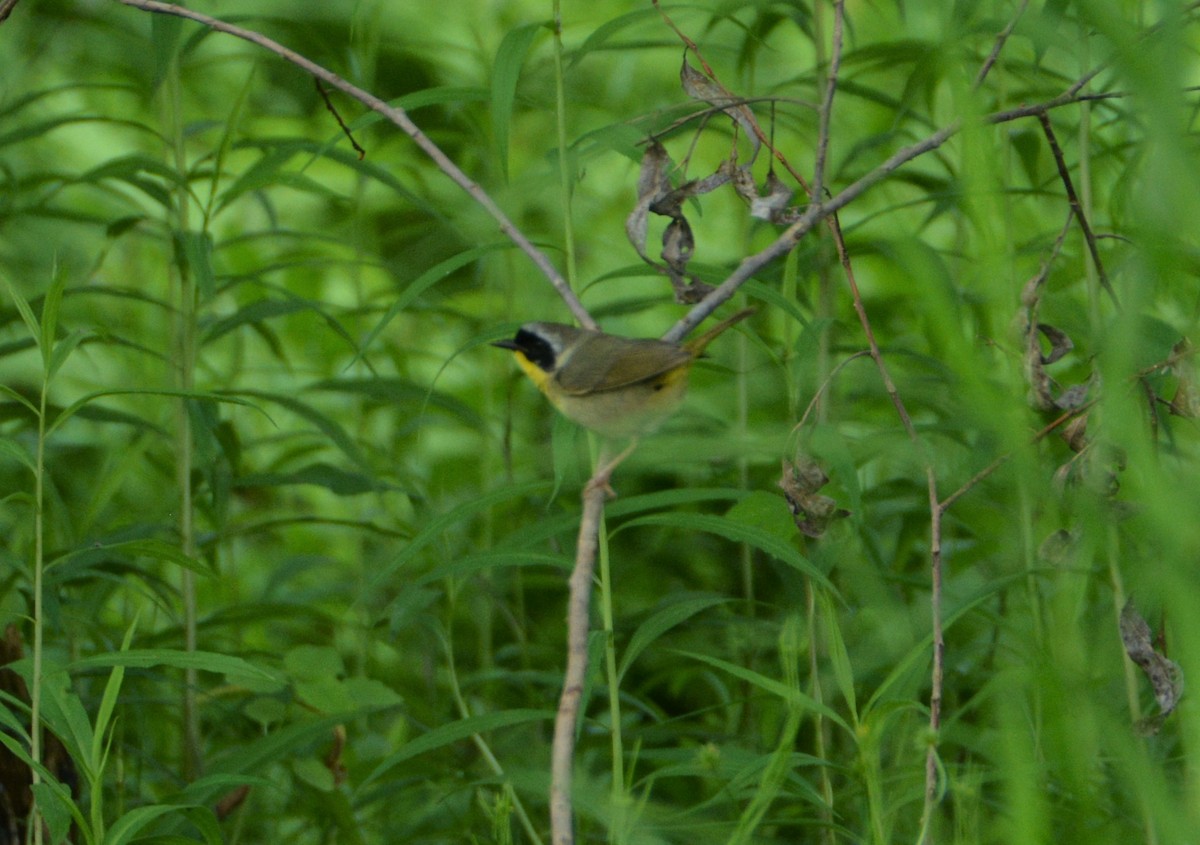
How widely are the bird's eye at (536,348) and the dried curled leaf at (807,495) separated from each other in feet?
2.01

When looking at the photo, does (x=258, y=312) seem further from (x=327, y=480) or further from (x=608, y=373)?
(x=608, y=373)

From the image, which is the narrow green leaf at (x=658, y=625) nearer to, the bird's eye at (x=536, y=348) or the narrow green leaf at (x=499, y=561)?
the narrow green leaf at (x=499, y=561)

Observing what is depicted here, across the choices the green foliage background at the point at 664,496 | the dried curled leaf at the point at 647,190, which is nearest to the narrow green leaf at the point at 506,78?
the green foliage background at the point at 664,496

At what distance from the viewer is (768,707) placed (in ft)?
7.48

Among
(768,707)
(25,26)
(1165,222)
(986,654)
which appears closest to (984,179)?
(1165,222)

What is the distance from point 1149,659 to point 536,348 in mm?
1052

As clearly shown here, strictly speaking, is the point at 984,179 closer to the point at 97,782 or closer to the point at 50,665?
the point at 97,782

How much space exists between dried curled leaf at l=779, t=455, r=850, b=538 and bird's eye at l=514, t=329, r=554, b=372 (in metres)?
0.61

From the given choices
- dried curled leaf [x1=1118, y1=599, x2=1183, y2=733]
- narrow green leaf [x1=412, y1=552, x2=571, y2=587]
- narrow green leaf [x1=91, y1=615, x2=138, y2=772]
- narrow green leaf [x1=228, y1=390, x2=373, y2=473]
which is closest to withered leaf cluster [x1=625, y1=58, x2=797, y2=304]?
narrow green leaf [x1=412, y1=552, x2=571, y2=587]

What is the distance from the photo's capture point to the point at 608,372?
2.05 metres

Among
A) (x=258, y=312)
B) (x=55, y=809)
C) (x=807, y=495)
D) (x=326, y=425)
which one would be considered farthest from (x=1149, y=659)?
(x=258, y=312)

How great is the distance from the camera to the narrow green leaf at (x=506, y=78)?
65.9 inches

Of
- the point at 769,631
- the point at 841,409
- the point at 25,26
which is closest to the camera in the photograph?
the point at 769,631

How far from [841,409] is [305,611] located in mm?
1191
